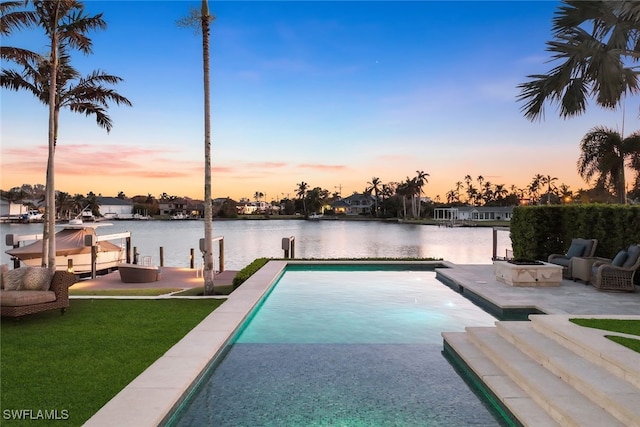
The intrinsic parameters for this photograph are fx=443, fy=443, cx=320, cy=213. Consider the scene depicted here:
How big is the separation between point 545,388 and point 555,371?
1.90 feet

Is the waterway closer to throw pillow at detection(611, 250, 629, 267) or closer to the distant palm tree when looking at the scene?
throw pillow at detection(611, 250, 629, 267)

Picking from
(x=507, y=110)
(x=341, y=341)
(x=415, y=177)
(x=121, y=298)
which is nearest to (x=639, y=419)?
(x=341, y=341)

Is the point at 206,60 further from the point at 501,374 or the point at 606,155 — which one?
the point at 606,155

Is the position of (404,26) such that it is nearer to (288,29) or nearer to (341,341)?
(288,29)

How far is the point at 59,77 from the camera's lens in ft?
53.5

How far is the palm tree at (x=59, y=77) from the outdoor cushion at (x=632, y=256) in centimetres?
1592

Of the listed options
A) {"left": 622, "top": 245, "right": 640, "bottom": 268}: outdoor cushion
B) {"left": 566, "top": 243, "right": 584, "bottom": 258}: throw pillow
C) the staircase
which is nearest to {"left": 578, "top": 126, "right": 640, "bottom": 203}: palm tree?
{"left": 566, "top": 243, "right": 584, "bottom": 258}: throw pillow

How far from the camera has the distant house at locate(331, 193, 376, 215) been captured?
13625cm

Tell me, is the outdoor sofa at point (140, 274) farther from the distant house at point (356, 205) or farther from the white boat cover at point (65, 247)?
the distant house at point (356, 205)

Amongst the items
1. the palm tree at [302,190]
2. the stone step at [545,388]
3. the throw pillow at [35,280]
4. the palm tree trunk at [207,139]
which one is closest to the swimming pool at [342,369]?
the stone step at [545,388]

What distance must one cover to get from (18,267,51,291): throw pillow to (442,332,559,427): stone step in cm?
695

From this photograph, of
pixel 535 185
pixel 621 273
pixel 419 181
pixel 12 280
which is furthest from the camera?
pixel 535 185

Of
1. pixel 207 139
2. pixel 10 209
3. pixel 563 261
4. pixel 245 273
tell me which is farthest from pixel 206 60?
pixel 10 209

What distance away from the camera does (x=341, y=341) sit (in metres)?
7.10
